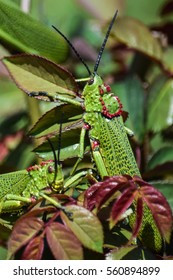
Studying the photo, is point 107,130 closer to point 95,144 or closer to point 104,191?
point 95,144

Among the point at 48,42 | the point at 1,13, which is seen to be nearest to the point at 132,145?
the point at 48,42


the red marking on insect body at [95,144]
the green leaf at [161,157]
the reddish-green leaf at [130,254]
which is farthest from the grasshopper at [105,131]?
the reddish-green leaf at [130,254]

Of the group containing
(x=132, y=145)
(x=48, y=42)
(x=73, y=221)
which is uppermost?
(x=48, y=42)

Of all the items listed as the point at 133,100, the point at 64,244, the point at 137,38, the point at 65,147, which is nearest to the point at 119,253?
→ the point at 64,244

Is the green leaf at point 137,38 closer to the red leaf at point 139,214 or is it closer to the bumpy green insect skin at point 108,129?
the bumpy green insect skin at point 108,129
